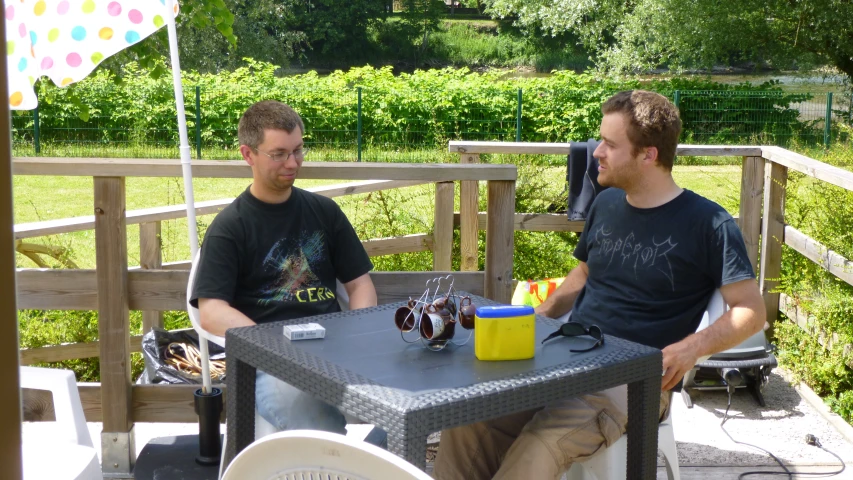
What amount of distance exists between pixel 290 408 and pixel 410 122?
1270cm

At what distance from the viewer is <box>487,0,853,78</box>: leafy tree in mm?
15094

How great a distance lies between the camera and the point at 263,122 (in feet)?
8.16

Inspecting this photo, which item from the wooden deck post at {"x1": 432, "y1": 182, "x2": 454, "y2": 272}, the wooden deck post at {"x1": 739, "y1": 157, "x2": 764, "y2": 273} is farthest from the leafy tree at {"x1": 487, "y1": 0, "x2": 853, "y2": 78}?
the wooden deck post at {"x1": 432, "y1": 182, "x2": 454, "y2": 272}

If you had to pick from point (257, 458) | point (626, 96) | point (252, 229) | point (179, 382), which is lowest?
point (179, 382)

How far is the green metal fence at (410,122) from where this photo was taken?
13.8m

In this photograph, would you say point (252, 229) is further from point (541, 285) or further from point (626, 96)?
point (541, 285)

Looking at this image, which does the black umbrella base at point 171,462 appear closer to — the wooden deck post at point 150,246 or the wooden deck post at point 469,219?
the wooden deck post at point 150,246

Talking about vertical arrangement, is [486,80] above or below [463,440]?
above

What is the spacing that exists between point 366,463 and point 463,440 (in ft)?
3.51

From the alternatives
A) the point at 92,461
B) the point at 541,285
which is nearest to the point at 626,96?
the point at 541,285

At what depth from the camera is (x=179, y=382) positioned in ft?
9.84

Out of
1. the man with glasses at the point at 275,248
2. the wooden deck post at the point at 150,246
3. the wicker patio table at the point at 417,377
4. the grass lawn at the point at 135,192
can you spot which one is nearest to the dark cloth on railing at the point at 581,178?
the man with glasses at the point at 275,248

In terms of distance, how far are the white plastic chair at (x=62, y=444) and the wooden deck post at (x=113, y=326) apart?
1.60 feet

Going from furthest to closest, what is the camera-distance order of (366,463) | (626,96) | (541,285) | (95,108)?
(95,108), (541,285), (626,96), (366,463)
